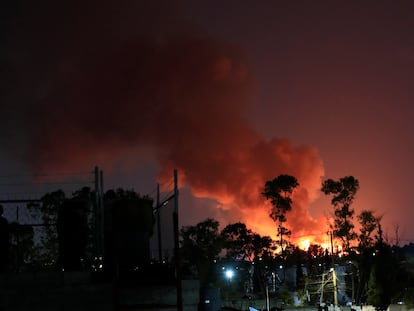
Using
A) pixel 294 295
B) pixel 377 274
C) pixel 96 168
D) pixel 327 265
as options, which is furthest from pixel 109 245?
pixel 327 265

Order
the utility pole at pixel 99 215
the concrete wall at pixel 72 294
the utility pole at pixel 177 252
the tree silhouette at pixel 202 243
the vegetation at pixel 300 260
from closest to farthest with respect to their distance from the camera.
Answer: the utility pole at pixel 177 252 < the concrete wall at pixel 72 294 < the utility pole at pixel 99 215 < the vegetation at pixel 300 260 < the tree silhouette at pixel 202 243

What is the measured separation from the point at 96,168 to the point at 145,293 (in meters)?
3.18

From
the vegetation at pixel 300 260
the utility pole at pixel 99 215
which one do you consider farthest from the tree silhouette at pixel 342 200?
the utility pole at pixel 99 215

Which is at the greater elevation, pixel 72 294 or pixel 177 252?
pixel 177 252

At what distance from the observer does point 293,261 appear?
43656 mm

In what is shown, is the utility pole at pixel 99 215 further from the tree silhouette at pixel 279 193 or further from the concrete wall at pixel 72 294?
the tree silhouette at pixel 279 193

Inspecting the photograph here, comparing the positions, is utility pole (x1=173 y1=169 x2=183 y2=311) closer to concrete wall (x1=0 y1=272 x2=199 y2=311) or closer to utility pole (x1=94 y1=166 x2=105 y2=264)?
concrete wall (x1=0 y1=272 x2=199 y2=311)

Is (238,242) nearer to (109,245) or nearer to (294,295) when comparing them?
(294,295)

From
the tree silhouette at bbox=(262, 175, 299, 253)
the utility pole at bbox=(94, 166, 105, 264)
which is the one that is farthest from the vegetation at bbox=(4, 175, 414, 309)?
the utility pole at bbox=(94, 166, 105, 264)

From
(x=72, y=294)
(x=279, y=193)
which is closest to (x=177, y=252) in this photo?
(x=72, y=294)

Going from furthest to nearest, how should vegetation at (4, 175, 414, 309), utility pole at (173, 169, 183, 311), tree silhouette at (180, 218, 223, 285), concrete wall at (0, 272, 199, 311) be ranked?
tree silhouette at (180, 218, 223, 285) < vegetation at (4, 175, 414, 309) < concrete wall at (0, 272, 199, 311) < utility pole at (173, 169, 183, 311)

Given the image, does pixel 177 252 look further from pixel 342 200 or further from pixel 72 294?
pixel 342 200

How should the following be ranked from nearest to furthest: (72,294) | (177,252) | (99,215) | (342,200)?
(177,252) < (72,294) < (99,215) < (342,200)

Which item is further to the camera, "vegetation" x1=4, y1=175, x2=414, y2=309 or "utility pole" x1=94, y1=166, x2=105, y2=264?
"vegetation" x1=4, y1=175, x2=414, y2=309
